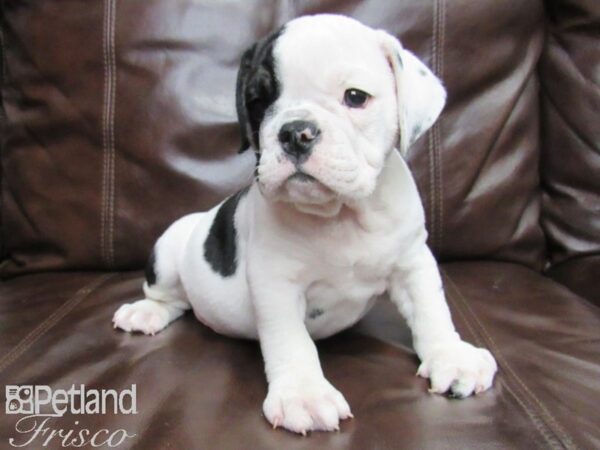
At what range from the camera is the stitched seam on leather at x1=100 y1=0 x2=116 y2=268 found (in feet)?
6.11

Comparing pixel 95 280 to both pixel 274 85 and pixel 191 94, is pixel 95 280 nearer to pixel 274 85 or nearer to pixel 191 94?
pixel 191 94

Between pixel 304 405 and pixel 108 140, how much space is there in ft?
3.57

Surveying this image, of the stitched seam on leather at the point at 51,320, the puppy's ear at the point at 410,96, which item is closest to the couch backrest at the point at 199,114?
the stitched seam on leather at the point at 51,320

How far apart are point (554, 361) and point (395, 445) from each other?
0.43m

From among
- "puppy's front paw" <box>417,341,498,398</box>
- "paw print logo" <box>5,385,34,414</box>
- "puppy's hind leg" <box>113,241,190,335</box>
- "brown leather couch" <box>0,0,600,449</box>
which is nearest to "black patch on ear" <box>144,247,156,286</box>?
"puppy's hind leg" <box>113,241,190,335</box>

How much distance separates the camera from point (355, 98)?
3.84ft

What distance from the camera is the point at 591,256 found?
174 cm

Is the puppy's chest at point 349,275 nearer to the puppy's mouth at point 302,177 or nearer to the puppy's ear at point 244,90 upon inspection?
the puppy's mouth at point 302,177

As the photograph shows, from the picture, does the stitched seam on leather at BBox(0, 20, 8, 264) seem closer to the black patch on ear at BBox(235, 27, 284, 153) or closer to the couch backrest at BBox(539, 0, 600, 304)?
the black patch on ear at BBox(235, 27, 284, 153)

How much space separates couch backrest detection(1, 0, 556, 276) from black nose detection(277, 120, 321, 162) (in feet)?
2.50

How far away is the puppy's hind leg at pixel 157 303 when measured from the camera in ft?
4.89

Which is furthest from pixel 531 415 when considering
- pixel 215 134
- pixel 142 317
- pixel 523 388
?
pixel 215 134

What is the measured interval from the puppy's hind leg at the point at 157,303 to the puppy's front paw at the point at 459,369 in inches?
23.9

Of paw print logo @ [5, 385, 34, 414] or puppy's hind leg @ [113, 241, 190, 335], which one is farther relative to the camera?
puppy's hind leg @ [113, 241, 190, 335]
